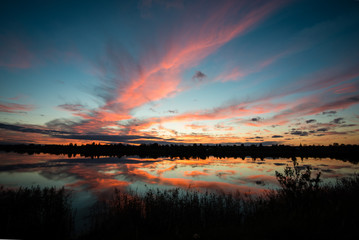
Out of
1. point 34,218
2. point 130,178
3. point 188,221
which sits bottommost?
point 130,178

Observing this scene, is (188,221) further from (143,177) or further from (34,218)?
(143,177)

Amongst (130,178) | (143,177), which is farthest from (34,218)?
(143,177)

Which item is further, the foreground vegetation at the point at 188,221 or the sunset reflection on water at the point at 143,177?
the sunset reflection on water at the point at 143,177

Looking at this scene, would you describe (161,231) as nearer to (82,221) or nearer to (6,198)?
(82,221)

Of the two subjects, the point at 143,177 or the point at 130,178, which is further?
the point at 143,177

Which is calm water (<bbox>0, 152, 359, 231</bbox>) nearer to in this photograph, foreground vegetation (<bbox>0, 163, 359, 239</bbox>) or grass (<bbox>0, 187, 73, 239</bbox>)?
grass (<bbox>0, 187, 73, 239</bbox>)

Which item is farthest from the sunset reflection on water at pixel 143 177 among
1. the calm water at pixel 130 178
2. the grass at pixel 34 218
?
the grass at pixel 34 218

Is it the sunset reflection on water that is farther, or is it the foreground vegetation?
the sunset reflection on water

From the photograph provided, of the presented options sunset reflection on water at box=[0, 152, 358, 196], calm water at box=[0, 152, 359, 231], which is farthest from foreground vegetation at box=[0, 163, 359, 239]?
sunset reflection on water at box=[0, 152, 358, 196]

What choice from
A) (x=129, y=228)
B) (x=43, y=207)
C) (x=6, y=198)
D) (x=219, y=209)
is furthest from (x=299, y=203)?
(x=6, y=198)

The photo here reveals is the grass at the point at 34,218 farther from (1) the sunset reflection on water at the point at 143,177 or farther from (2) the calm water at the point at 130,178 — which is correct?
(1) the sunset reflection on water at the point at 143,177

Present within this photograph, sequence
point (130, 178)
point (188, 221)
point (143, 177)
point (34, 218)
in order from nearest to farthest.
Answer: point (34, 218)
point (188, 221)
point (130, 178)
point (143, 177)

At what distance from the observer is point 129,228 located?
11.8m

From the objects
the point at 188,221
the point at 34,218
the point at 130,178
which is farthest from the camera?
the point at 130,178
